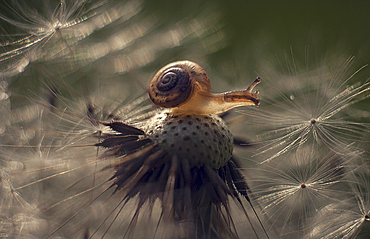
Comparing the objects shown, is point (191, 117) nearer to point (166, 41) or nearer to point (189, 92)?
point (189, 92)

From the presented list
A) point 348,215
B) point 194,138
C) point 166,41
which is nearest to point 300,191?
point 348,215

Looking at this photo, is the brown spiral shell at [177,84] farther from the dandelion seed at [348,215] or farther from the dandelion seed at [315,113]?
the dandelion seed at [348,215]

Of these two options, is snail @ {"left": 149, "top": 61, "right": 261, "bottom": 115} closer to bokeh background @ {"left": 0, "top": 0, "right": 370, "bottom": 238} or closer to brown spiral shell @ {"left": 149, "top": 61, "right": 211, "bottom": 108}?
brown spiral shell @ {"left": 149, "top": 61, "right": 211, "bottom": 108}

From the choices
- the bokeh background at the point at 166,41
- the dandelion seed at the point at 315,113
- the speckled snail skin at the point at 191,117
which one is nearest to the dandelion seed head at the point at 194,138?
the speckled snail skin at the point at 191,117

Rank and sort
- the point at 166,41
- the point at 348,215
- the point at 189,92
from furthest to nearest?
the point at 166,41
the point at 348,215
the point at 189,92

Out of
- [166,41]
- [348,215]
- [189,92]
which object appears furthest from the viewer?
[166,41]

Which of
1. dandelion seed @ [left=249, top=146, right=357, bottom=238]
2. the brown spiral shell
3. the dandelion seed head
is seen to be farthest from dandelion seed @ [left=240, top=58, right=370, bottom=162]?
the brown spiral shell

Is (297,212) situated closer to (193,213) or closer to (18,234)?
(193,213)
